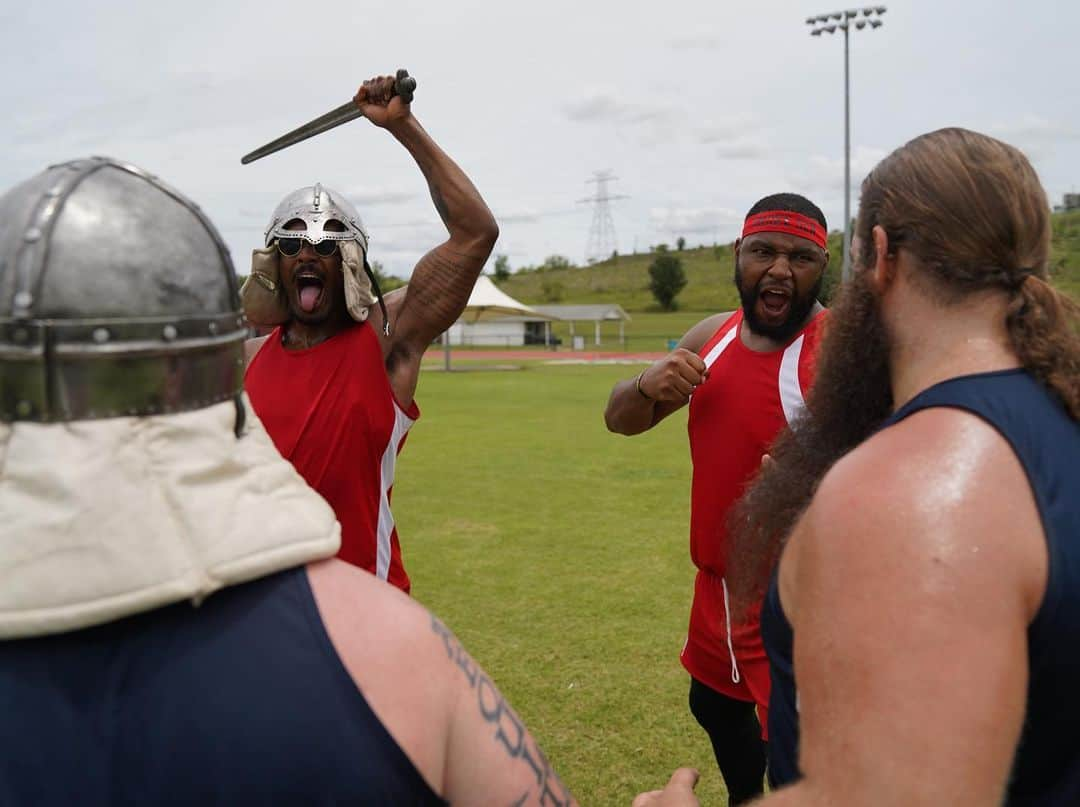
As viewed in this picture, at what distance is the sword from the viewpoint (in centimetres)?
300

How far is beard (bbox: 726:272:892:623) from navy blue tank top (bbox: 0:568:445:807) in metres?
1.03

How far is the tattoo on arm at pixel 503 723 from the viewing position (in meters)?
1.22

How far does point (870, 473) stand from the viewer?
1.30 meters

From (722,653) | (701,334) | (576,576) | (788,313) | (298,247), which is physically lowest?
(576,576)

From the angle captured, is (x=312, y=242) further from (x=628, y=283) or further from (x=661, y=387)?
(x=628, y=283)

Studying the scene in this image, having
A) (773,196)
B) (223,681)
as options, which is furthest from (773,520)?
(773,196)

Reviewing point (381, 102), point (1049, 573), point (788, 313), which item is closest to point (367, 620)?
point (1049, 573)

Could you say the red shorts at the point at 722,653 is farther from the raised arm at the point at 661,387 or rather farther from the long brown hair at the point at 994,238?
the long brown hair at the point at 994,238

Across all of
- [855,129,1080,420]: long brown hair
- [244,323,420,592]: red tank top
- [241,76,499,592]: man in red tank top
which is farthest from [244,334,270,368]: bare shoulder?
[855,129,1080,420]: long brown hair

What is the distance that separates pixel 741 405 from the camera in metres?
3.61

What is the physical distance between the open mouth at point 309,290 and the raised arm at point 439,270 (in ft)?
0.76

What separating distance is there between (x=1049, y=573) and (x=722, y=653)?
242cm

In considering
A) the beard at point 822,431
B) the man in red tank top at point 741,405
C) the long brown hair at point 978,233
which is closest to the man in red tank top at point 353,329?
the man in red tank top at point 741,405

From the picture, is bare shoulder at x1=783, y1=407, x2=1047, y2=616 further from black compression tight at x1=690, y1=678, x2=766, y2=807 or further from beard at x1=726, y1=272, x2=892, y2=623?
black compression tight at x1=690, y1=678, x2=766, y2=807
